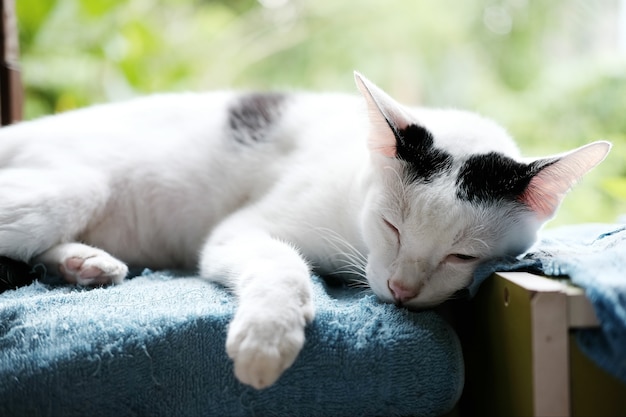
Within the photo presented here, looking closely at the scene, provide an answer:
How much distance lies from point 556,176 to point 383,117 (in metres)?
0.39

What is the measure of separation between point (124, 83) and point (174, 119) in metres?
1.44

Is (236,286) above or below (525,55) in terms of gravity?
below

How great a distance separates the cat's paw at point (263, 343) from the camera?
967 millimetres

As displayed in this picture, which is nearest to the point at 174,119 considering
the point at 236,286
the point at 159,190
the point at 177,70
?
the point at 159,190

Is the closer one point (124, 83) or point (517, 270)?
point (517, 270)

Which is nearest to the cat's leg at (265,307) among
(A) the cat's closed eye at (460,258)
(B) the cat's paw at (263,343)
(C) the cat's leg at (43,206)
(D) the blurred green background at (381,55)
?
(B) the cat's paw at (263,343)

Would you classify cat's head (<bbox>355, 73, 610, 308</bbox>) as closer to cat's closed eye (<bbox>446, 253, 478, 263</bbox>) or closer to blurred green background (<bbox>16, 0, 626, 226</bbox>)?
cat's closed eye (<bbox>446, 253, 478, 263</bbox>)

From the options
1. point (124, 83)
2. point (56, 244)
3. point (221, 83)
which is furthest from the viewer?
point (221, 83)

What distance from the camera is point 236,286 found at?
1.30m

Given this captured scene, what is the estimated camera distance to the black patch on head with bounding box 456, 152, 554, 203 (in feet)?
4.11

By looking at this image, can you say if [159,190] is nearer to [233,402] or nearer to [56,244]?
[56,244]

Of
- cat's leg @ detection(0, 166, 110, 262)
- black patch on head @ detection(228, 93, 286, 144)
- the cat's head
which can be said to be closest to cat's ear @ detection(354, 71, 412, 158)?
the cat's head

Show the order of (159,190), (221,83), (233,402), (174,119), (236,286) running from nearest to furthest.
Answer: (233,402), (236,286), (159,190), (174,119), (221,83)

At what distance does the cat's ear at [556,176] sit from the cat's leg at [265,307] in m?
0.53
